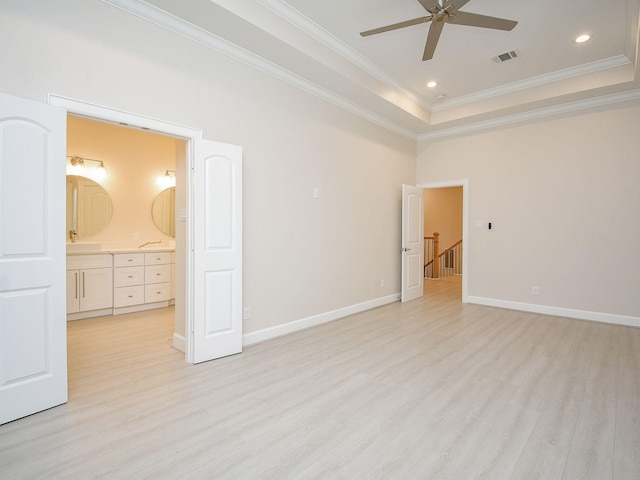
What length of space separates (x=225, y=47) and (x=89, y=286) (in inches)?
143

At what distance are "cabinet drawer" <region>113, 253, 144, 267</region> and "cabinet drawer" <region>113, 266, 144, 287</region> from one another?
60 millimetres

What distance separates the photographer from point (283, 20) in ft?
10.3

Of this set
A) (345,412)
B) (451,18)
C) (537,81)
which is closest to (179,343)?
(345,412)

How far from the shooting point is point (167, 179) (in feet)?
18.9

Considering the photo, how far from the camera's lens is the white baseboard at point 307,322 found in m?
3.53

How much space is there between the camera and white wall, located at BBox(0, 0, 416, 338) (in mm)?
2289

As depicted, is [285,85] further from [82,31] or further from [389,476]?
[389,476]

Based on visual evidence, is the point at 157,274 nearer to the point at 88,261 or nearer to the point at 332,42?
the point at 88,261

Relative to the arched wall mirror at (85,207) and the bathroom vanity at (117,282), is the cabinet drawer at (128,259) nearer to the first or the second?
the bathroom vanity at (117,282)

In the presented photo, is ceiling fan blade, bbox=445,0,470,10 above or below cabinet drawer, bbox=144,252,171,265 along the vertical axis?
above

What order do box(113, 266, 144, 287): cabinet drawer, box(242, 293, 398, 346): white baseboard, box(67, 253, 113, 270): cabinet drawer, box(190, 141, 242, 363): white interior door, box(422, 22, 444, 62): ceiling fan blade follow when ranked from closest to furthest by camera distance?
box(422, 22, 444, 62): ceiling fan blade, box(190, 141, 242, 363): white interior door, box(242, 293, 398, 346): white baseboard, box(67, 253, 113, 270): cabinet drawer, box(113, 266, 144, 287): cabinet drawer

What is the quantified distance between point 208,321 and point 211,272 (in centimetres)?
47

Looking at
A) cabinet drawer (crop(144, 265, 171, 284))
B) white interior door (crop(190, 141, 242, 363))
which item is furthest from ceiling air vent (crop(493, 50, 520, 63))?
cabinet drawer (crop(144, 265, 171, 284))

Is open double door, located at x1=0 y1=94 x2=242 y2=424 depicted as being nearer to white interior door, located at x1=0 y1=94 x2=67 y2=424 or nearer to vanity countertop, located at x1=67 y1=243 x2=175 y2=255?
white interior door, located at x1=0 y1=94 x2=67 y2=424
